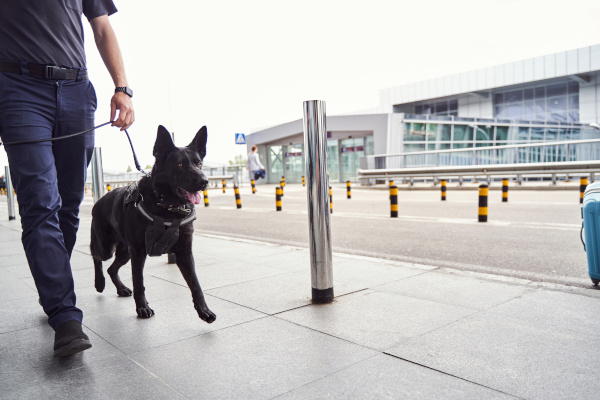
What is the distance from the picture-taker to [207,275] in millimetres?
4312

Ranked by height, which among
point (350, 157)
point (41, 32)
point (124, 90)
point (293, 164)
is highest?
point (350, 157)

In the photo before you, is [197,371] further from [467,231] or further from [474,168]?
[474,168]

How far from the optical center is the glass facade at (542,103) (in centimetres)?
4009

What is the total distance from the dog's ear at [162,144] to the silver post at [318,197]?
2.79 feet

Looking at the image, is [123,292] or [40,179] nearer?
[40,179]

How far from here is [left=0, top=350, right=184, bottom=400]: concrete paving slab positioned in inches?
76.9

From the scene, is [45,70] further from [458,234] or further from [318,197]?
[458,234]

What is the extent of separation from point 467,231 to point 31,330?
247 inches

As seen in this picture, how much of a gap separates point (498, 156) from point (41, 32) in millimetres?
21349

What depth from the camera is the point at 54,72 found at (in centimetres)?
252

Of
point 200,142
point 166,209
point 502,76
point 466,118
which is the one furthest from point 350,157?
point 166,209

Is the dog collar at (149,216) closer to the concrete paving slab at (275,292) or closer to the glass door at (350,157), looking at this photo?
the concrete paving slab at (275,292)

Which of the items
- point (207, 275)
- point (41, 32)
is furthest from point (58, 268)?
point (207, 275)

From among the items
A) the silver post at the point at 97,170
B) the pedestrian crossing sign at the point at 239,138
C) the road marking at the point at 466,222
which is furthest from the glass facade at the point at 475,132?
the silver post at the point at 97,170
